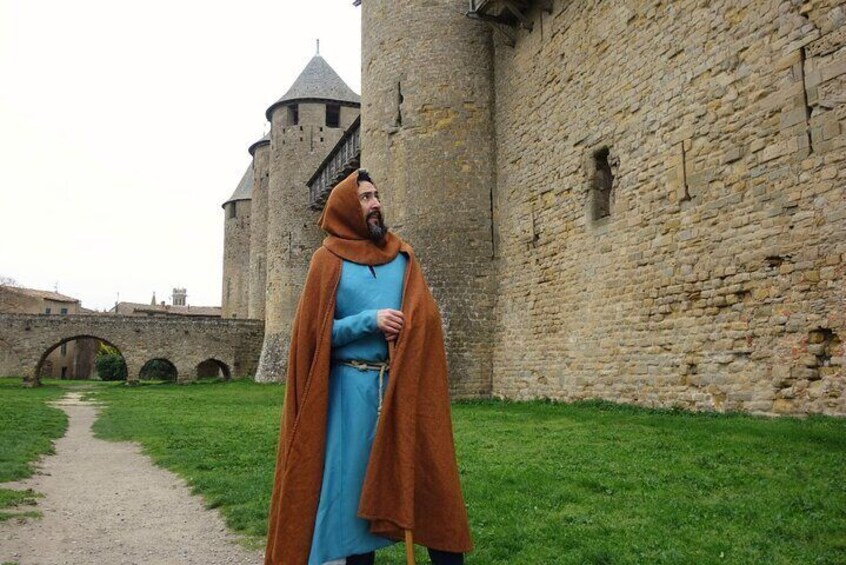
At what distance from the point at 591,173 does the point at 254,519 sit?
8.57 meters

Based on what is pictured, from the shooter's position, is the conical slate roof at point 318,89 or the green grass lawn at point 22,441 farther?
the conical slate roof at point 318,89

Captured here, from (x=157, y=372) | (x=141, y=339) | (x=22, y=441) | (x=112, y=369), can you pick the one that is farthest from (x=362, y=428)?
(x=112, y=369)

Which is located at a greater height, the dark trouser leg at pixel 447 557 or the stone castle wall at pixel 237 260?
the stone castle wall at pixel 237 260

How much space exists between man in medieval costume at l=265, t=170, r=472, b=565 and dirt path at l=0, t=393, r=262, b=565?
1.84 meters

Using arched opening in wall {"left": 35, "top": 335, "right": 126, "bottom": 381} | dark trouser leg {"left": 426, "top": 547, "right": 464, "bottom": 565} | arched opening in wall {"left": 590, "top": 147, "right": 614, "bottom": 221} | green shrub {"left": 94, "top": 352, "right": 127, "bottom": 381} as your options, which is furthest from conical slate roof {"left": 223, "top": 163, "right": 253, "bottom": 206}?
dark trouser leg {"left": 426, "top": 547, "right": 464, "bottom": 565}

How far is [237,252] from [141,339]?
1193 centimetres

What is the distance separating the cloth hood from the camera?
10.1ft

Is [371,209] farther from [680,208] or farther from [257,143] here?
[257,143]

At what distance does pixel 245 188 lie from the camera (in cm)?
4181

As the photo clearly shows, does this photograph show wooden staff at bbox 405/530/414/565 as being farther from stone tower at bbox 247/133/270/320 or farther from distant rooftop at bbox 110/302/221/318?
distant rooftop at bbox 110/302/221/318

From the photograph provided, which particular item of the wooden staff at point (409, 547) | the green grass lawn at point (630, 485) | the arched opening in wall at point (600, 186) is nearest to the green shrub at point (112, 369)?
the green grass lawn at point (630, 485)

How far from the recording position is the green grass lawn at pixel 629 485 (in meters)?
3.88

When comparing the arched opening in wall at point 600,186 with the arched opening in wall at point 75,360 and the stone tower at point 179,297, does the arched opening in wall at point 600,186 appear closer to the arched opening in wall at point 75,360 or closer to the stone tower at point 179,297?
the arched opening in wall at point 75,360

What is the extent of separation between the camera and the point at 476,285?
579 inches
